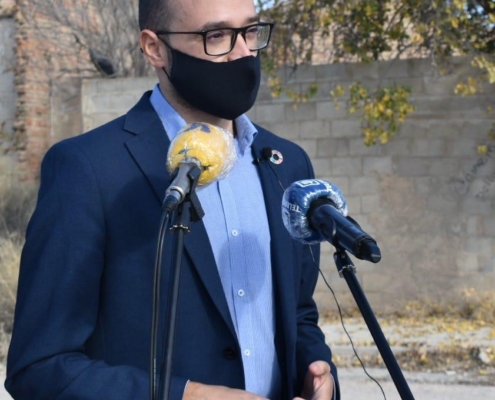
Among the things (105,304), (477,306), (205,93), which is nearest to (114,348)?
(105,304)

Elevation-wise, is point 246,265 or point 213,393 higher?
point 246,265

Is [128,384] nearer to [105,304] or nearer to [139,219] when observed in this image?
[105,304]

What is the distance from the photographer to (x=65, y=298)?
2029mm

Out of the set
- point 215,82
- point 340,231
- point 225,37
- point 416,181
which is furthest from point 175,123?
point 416,181

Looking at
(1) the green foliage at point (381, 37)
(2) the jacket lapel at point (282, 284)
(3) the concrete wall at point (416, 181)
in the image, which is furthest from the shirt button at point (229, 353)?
(3) the concrete wall at point (416, 181)

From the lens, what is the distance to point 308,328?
98.2 inches

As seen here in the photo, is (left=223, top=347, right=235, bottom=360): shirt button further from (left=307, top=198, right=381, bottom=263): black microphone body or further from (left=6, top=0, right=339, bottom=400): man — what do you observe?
(left=307, top=198, right=381, bottom=263): black microphone body

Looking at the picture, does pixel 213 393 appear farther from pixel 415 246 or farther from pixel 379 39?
pixel 379 39

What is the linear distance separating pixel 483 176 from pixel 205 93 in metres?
6.62

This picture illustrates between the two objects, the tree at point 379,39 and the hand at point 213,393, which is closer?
the hand at point 213,393

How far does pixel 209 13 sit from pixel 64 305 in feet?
2.79

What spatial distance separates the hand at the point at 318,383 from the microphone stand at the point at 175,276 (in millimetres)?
670

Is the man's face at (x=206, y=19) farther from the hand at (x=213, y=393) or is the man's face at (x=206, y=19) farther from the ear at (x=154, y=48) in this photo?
A: the hand at (x=213, y=393)

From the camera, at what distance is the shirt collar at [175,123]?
7.79ft
